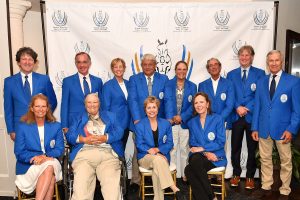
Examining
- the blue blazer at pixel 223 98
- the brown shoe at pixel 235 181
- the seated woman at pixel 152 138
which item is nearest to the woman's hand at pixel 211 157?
the seated woman at pixel 152 138

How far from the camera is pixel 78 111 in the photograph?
3.50m

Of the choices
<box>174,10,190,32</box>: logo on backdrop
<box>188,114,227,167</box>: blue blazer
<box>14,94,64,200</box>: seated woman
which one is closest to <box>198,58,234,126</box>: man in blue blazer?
<box>188,114,227,167</box>: blue blazer

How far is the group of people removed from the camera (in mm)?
2877

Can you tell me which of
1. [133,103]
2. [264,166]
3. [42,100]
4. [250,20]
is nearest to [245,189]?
[264,166]

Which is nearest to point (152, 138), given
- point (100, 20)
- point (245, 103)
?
point (245, 103)

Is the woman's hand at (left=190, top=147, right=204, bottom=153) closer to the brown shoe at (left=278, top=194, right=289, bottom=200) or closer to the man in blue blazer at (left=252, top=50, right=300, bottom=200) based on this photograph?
the man in blue blazer at (left=252, top=50, right=300, bottom=200)

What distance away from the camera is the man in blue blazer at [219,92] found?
3.52 metres

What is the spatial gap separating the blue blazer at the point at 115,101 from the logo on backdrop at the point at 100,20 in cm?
81

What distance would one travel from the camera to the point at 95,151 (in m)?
2.99

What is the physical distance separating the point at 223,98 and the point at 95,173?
1.67m

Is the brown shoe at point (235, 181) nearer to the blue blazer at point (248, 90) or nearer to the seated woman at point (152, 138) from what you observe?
the blue blazer at point (248, 90)

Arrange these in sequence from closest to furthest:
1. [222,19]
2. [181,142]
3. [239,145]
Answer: [239,145] < [181,142] < [222,19]

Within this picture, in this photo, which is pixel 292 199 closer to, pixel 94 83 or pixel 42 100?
pixel 94 83

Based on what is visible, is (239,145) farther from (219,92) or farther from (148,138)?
(148,138)
